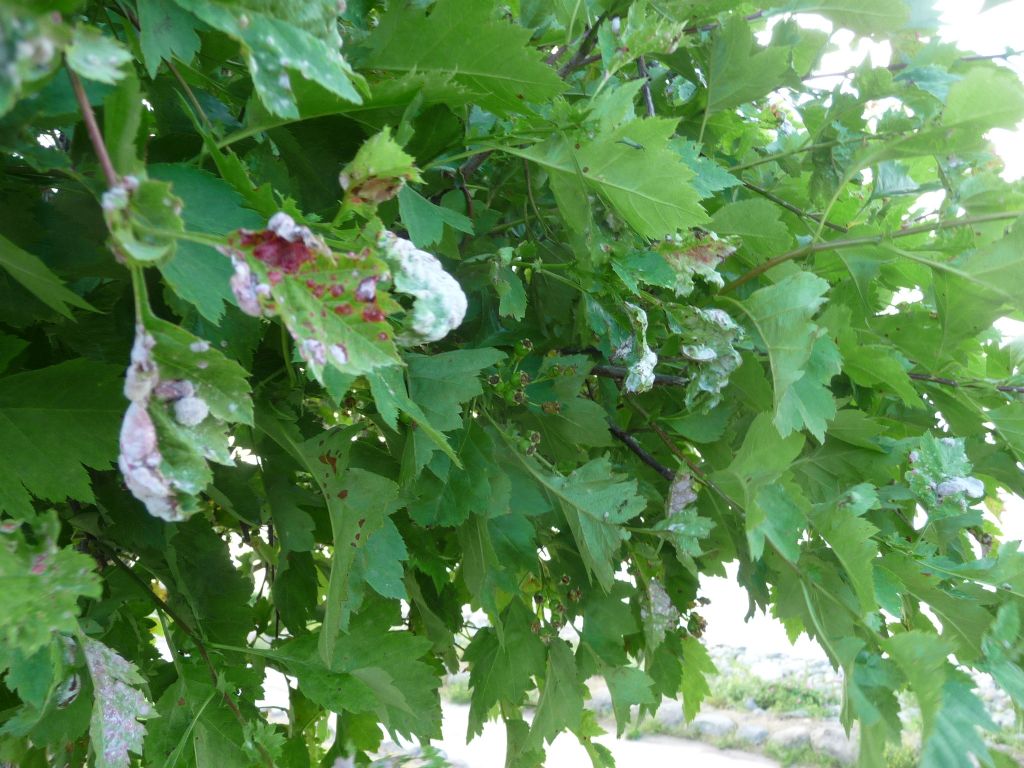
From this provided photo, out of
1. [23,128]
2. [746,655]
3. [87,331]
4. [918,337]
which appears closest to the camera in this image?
[23,128]

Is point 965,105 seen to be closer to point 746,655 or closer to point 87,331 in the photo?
point 87,331

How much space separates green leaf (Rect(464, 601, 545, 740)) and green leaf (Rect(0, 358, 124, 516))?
0.26 meters

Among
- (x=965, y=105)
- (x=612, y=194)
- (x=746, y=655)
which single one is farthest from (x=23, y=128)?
(x=746, y=655)

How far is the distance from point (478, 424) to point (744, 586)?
0.19 m

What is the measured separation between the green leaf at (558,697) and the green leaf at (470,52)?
0.32m

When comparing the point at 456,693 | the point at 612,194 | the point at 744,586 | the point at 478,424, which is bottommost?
the point at 456,693

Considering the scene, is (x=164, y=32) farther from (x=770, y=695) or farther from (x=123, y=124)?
(x=770, y=695)

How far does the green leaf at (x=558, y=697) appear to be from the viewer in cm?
47

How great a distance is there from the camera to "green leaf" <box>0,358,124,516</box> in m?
0.28

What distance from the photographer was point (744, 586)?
1.53 ft

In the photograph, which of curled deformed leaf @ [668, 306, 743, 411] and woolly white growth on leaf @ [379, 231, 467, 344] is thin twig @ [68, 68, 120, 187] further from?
curled deformed leaf @ [668, 306, 743, 411]

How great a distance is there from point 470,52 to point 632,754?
7.27 ft

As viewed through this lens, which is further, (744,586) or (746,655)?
(746,655)

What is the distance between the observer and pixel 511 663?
475mm
